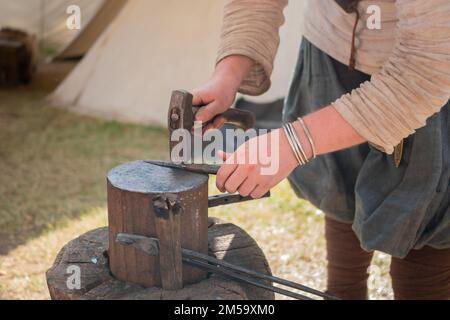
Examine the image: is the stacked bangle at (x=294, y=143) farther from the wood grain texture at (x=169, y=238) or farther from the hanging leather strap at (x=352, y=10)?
the hanging leather strap at (x=352, y=10)

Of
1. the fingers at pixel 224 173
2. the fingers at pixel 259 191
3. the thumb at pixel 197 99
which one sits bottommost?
the fingers at pixel 259 191

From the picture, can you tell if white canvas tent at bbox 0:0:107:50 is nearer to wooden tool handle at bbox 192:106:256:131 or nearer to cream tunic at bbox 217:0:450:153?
wooden tool handle at bbox 192:106:256:131

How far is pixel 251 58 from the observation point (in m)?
1.57

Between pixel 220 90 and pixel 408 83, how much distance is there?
429 millimetres

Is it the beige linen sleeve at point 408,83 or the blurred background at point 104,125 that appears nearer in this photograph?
the beige linen sleeve at point 408,83

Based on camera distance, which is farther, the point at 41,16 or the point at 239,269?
the point at 41,16

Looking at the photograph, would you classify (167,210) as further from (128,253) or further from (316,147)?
(316,147)

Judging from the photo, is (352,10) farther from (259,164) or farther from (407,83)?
(259,164)

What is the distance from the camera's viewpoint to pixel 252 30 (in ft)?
5.14

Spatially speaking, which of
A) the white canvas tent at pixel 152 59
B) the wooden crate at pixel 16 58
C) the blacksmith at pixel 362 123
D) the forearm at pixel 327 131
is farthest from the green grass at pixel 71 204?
the forearm at pixel 327 131

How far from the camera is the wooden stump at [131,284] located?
1307 millimetres

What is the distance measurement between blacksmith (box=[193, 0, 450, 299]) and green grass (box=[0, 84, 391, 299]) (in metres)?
0.86

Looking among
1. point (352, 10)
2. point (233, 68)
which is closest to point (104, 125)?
point (233, 68)

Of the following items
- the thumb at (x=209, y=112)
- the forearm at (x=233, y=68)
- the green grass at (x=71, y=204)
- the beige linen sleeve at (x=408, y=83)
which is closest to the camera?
the beige linen sleeve at (x=408, y=83)
